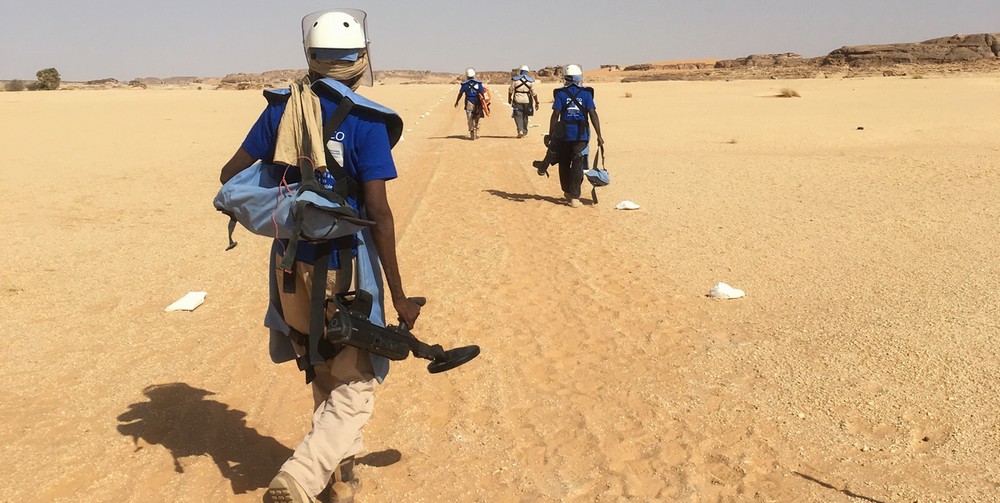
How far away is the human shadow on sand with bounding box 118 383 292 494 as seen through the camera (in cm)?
411

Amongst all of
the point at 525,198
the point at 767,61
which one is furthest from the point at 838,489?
the point at 767,61

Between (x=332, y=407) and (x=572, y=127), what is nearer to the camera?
(x=332, y=407)

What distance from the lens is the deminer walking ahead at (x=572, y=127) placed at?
11.0 meters

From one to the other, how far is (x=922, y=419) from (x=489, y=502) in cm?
254

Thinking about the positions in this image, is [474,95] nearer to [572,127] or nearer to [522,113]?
[522,113]

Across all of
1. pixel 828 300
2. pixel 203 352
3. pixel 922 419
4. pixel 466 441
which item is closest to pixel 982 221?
pixel 828 300

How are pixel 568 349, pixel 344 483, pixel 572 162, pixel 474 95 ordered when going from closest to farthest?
1. pixel 344 483
2. pixel 568 349
3. pixel 572 162
4. pixel 474 95

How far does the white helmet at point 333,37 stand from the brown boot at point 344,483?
1831 millimetres

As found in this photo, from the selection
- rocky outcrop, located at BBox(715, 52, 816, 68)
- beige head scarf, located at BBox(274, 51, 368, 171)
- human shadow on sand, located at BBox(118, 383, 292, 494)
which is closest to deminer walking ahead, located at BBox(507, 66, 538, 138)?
human shadow on sand, located at BBox(118, 383, 292, 494)

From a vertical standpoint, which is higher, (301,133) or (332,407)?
(301,133)

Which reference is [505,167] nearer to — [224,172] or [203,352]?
[203,352]

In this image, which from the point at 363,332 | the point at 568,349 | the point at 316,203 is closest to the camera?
the point at 316,203

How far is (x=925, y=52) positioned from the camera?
3356 inches

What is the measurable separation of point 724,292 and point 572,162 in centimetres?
480
